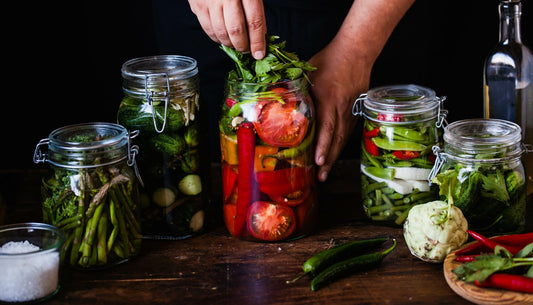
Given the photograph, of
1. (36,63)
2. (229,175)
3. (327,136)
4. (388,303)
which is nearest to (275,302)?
(388,303)

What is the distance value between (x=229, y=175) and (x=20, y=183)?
0.70 meters

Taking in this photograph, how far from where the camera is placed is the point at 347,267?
1341 millimetres

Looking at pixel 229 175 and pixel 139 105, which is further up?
pixel 139 105

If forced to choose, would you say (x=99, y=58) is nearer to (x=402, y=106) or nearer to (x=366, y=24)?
(x=366, y=24)

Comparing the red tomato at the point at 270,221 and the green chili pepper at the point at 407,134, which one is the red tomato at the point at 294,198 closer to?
the red tomato at the point at 270,221

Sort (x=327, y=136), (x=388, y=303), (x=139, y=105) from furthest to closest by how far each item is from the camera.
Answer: (x=327, y=136) < (x=139, y=105) < (x=388, y=303)

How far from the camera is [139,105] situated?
4.81 feet

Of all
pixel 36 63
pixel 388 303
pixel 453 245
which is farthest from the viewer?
pixel 36 63

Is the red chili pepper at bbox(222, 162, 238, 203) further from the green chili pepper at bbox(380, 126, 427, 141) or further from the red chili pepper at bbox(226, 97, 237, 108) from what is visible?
the green chili pepper at bbox(380, 126, 427, 141)

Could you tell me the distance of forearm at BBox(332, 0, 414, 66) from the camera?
167 centimetres

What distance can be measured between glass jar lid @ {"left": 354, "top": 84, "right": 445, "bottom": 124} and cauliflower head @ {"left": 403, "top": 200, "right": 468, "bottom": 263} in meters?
0.22

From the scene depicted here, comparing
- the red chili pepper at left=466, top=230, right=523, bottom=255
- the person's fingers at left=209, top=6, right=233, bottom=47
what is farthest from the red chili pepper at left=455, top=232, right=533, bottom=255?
the person's fingers at left=209, top=6, right=233, bottom=47

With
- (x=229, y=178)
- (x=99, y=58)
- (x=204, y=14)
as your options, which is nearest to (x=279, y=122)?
(x=229, y=178)

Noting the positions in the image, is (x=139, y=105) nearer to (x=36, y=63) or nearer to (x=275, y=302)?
(x=275, y=302)
